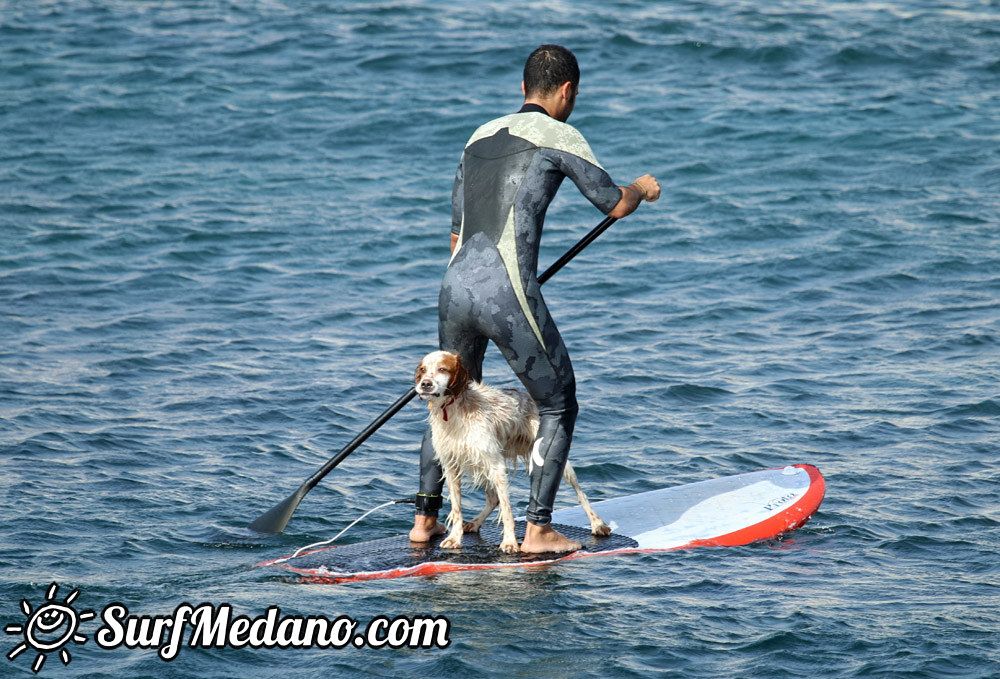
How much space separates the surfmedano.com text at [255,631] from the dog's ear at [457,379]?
1.21 metres

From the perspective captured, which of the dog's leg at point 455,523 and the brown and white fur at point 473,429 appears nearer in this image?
the brown and white fur at point 473,429

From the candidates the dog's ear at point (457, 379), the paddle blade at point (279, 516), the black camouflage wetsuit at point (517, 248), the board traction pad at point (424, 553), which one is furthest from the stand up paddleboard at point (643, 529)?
the dog's ear at point (457, 379)

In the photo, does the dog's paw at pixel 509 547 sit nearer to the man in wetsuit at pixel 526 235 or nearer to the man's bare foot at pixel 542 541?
the man's bare foot at pixel 542 541

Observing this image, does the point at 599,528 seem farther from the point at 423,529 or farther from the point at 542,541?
the point at 423,529

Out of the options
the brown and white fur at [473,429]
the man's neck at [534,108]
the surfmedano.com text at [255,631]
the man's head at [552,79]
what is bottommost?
the surfmedano.com text at [255,631]

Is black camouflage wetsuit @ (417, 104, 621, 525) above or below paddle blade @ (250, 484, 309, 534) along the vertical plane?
above

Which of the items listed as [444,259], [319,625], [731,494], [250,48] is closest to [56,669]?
[319,625]

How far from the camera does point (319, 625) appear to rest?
234 inches

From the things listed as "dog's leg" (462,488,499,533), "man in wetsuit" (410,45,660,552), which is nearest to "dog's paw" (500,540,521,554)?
"man in wetsuit" (410,45,660,552)

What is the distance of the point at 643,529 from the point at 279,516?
7.35ft

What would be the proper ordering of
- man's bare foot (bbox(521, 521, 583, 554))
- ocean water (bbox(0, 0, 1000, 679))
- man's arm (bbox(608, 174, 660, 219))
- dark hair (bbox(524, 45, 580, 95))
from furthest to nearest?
man's bare foot (bbox(521, 521, 583, 554)), dark hair (bbox(524, 45, 580, 95)), man's arm (bbox(608, 174, 660, 219)), ocean water (bbox(0, 0, 1000, 679))

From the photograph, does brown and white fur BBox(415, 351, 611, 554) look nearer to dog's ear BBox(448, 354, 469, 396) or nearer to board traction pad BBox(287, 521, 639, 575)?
dog's ear BBox(448, 354, 469, 396)

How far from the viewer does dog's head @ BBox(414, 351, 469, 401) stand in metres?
6.41

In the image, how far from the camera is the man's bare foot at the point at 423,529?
23.6 feet
